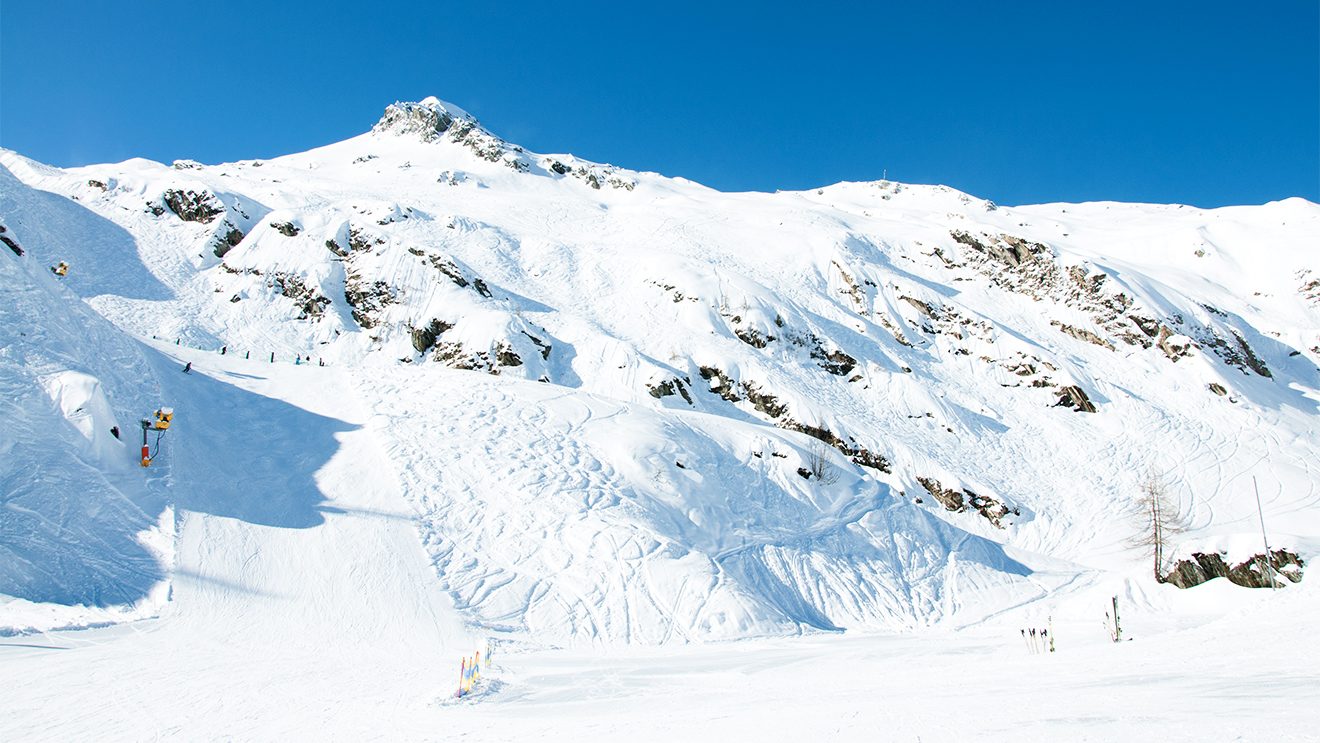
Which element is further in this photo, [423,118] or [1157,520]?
[423,118]

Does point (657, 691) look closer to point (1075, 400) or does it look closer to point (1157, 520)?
point (1157, 520)

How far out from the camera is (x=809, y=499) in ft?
81.8

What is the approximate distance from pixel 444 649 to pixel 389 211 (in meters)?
44.1

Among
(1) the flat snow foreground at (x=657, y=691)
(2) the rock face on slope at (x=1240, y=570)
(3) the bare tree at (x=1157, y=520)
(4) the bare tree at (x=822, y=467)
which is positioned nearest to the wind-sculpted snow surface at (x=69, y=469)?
(1) the flat snow foreground at (x=657, y=691)

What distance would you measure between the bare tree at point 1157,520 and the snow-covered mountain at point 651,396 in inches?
28.8

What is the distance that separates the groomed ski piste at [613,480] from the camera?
10.5 meters

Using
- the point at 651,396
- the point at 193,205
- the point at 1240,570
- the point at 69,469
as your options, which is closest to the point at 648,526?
the point at 651,396

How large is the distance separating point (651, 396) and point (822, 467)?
31.6ft

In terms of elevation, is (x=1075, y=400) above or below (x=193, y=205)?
below

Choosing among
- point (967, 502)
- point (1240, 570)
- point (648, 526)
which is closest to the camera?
point (1240, 570)

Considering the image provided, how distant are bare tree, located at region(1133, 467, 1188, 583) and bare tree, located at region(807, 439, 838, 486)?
447 inches

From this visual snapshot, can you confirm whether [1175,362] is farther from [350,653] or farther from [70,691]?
[70,691]

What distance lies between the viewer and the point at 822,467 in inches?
1050

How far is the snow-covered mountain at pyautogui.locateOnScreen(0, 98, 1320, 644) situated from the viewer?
1819 cm
